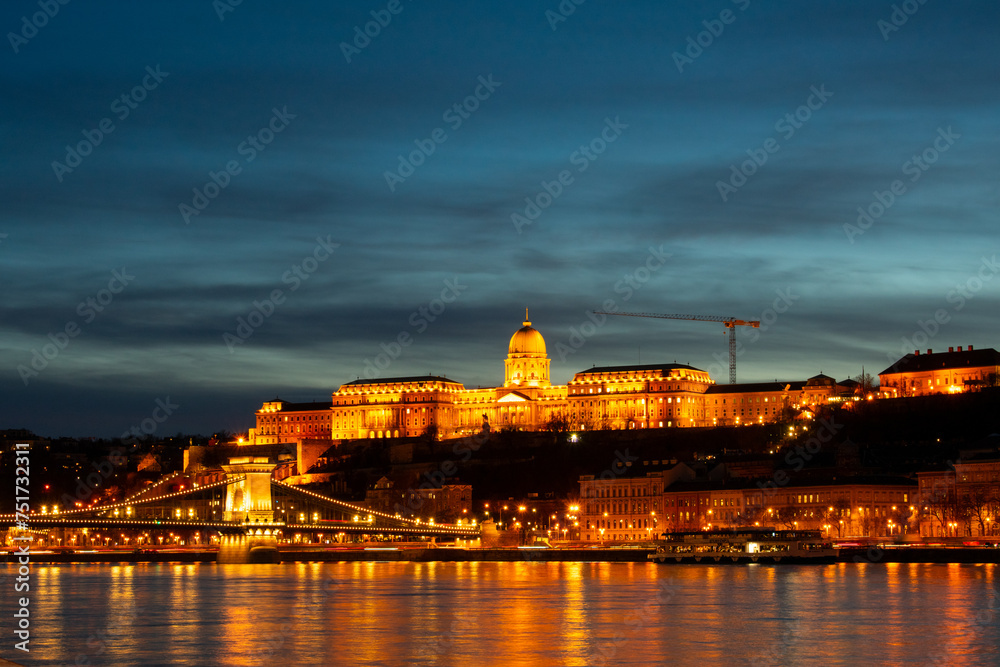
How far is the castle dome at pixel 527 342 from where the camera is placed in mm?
146125

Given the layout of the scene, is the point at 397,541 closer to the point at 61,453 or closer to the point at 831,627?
the point at 831,627

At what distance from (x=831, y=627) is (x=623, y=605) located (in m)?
7.51

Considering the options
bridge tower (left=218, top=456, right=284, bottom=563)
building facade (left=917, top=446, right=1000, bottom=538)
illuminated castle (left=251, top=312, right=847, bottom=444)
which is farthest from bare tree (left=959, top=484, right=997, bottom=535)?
illuminated castle (left=251, top=312, right=847, bottom=444)

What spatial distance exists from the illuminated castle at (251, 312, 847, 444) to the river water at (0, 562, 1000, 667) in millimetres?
70257


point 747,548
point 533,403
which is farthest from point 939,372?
point 747,548

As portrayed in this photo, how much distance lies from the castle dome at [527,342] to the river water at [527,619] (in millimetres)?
87520

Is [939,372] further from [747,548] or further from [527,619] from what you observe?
[527,619]

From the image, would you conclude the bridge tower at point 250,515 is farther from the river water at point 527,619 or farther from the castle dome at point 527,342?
the castle dome at point 527,342

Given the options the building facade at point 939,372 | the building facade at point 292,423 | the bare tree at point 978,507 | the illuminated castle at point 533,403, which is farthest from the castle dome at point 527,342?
the bare tree at point 978,507

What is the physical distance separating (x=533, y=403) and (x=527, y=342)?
10.1m

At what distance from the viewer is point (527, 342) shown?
146 m

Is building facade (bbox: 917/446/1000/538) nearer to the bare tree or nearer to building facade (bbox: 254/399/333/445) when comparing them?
the bare tree

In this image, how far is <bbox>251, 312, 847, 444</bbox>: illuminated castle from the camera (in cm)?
12888

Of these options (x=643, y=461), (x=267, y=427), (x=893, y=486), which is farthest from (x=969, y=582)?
(x=267, y=427)
